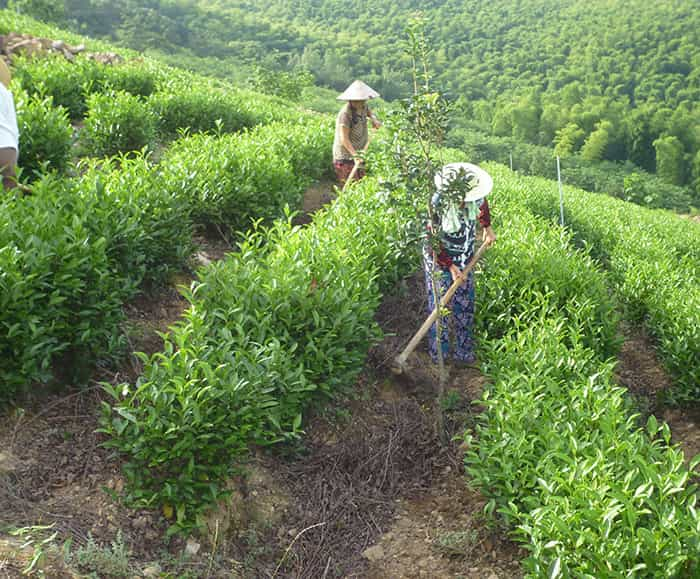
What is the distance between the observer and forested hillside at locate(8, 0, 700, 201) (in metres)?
51.8

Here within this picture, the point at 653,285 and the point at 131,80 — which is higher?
the point at 131,80

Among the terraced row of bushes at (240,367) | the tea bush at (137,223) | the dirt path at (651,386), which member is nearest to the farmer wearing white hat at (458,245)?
the terraced row of bushes at (240,367)

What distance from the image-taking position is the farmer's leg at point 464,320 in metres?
5.31

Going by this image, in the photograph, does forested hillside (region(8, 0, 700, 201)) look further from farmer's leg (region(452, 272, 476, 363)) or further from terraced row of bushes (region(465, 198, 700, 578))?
terraced row of bushes (region(465, 198, 700, 578))

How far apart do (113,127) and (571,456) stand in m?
6.40

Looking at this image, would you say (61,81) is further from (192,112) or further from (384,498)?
(384,498)

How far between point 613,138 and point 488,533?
59.6m

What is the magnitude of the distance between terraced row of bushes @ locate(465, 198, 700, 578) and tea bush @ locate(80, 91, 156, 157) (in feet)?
15.4

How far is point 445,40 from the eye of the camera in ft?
227

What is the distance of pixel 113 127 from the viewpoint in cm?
755

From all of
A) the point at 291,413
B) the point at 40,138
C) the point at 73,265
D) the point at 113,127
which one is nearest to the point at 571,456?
the point at 291,413

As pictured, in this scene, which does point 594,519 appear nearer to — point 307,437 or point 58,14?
point 307,437

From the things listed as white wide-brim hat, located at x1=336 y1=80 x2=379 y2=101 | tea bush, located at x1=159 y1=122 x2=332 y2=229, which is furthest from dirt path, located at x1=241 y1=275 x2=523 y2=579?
white wide-brim hat, located at x1=336 y1=80 x2=379 y2=101

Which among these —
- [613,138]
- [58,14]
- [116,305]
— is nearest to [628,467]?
[116,305]
